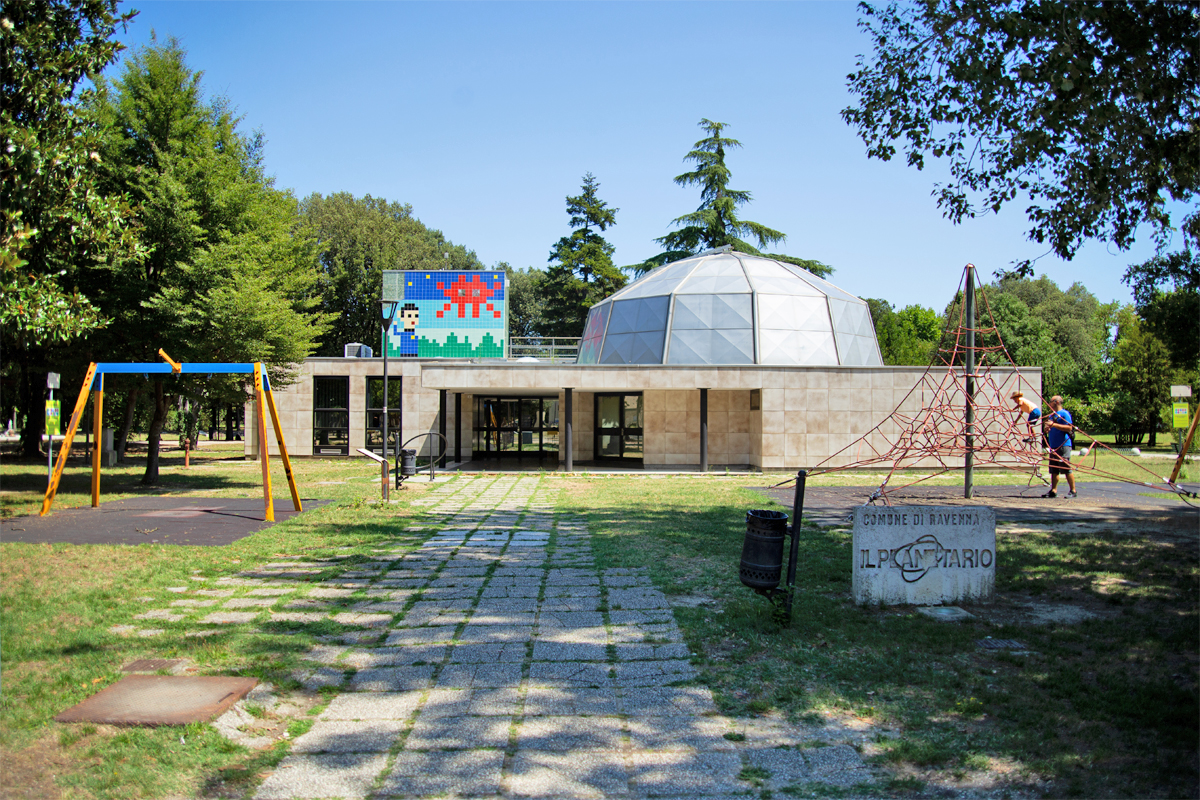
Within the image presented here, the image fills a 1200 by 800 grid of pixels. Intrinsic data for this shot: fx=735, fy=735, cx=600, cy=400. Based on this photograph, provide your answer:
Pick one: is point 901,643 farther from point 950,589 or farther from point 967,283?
point 967,283

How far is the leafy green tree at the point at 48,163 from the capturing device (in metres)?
9.10

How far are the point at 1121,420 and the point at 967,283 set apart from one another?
108 feet

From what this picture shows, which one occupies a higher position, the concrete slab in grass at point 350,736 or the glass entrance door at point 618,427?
the glass entrance door at point 618,427

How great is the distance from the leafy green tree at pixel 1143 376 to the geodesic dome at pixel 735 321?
723 inches

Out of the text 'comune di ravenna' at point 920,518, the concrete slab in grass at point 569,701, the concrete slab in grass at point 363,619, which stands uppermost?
the text 'comune di ravenna' at point 920,518

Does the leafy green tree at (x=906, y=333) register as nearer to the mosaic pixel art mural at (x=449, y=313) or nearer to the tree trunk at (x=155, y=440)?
the mosaic pixel art mural at (x=449, y=313)

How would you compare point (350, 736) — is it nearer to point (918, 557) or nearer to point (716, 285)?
point (918, 557)

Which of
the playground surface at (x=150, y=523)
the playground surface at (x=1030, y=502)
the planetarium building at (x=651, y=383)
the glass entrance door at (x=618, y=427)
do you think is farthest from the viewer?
the glass entrance door at (x=618, y=427)

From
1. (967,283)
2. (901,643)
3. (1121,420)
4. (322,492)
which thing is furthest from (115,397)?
(1121,420)

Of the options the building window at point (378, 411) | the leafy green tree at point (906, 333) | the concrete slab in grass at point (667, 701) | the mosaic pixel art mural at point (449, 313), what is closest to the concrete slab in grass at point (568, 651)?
the concrete slab in grass at point (667, 701)

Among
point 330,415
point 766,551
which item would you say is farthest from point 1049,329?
point 766,551

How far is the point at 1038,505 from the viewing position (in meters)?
13.9

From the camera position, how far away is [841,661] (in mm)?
5340

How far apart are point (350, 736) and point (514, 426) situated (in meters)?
27.3
